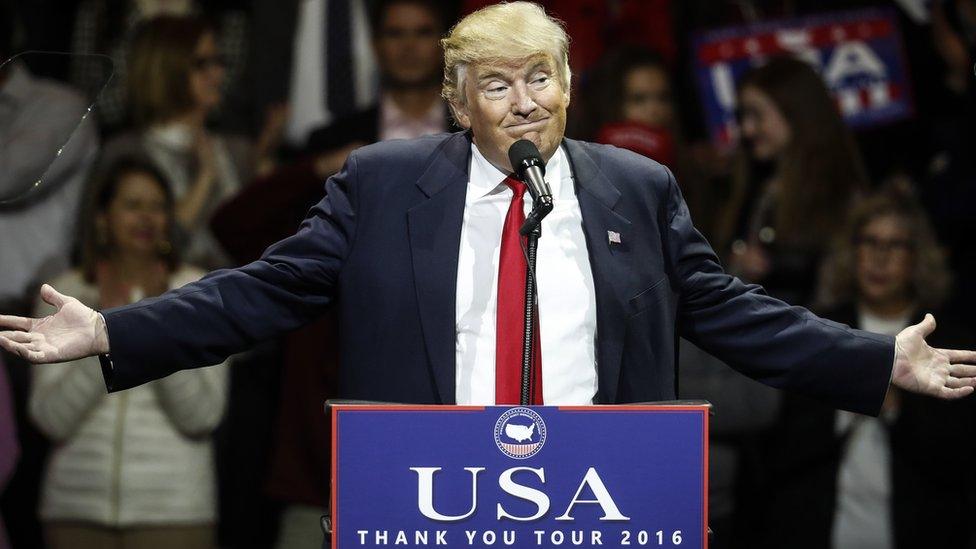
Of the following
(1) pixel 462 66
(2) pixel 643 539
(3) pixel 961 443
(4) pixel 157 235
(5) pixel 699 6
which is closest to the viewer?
(2) pixel 643 539

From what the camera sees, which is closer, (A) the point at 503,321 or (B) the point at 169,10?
(A) the point at 503,321

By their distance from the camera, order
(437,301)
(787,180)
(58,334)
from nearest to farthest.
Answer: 1. (58,334)
2. (437,301)
3. (787,180)

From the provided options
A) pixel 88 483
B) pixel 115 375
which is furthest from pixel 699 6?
pixel 115 375

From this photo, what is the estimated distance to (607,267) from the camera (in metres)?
3.02

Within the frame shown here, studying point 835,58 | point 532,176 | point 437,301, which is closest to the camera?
point 532,176

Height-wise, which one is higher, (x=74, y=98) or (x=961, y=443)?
(x=74, y=98)

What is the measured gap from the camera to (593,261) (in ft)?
9.94

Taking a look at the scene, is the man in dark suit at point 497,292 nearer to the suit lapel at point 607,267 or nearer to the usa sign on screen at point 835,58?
the suit lapel at point 607,267

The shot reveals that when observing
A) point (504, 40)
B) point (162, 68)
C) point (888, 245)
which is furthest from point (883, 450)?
point (162, 68)

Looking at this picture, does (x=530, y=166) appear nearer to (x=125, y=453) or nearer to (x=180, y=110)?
(x=125, y=453)

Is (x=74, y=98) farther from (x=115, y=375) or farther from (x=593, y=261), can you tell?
(x=593, y=261)

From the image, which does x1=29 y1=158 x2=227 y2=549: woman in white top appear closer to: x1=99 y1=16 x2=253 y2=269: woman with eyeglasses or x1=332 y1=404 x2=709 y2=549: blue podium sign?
x1=99 y1=16 x2=253 y2=269: woman with eyeglasses

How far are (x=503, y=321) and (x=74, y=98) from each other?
124 centimetres

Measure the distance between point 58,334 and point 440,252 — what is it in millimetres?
727
